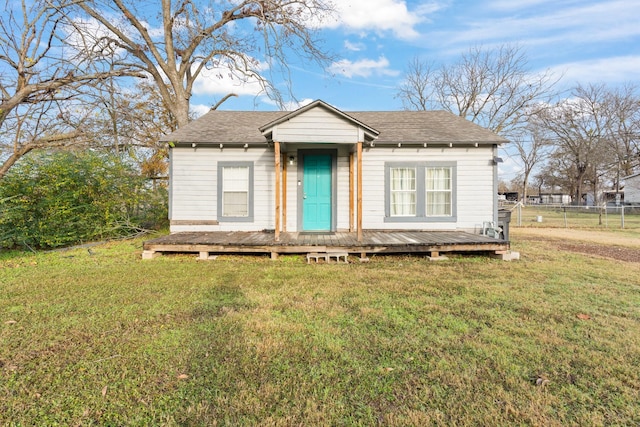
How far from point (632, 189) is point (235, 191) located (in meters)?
46.7

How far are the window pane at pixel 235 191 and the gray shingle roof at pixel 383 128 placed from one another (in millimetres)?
884

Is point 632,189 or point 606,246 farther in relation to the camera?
point 632,189

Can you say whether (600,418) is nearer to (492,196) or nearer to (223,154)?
(492,196)

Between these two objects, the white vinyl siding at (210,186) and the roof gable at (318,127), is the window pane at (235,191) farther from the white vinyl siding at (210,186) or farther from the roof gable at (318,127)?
the roof gable at (318,127)

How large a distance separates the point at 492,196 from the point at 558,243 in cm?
288

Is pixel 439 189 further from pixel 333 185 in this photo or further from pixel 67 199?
pixel 67 199

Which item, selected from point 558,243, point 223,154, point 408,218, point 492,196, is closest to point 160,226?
point 223,154

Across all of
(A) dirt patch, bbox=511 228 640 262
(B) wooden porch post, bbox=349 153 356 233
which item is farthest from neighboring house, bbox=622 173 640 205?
(B) wooden porch post, bbox=349 153 356 233

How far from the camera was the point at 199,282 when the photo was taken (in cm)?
522

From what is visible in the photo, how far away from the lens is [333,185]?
908 cm

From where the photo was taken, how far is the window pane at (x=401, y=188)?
9.16m

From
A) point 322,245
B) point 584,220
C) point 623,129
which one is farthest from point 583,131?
point 322,245

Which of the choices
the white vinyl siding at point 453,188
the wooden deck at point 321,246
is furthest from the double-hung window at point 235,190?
the white vinyl siding at point 453,188

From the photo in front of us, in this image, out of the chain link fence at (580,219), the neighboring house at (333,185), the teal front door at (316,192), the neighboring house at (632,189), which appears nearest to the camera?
the neighboring house at (333,185)
